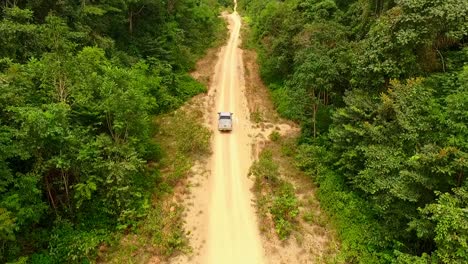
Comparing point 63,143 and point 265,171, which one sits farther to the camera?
point 265,171

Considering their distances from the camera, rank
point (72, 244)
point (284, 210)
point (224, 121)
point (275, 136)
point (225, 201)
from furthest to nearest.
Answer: point (224, 121)
point (275, 136)
point (225, 201)
point (284, 210)
point (72, 244)

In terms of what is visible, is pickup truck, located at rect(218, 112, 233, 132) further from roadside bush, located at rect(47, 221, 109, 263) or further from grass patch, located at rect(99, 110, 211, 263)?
roadside bush, located at rect(47, 221, 109, 263)

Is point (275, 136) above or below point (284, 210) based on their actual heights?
above

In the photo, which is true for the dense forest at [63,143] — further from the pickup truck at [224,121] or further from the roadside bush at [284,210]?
the roadside bush at [284,210]

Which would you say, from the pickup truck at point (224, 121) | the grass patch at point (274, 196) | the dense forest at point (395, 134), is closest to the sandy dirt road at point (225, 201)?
the pickup truck at point (224, 121)

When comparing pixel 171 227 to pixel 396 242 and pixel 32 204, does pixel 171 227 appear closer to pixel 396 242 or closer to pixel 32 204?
pixel 32 204

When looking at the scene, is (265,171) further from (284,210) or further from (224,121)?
(224,121)

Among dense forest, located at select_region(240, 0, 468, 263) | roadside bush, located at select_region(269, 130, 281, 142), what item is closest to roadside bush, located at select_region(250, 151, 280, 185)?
dense forest, located at select_region(240, 0, 468, 263)

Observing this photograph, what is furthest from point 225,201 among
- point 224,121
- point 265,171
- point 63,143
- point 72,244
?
point 63,143
